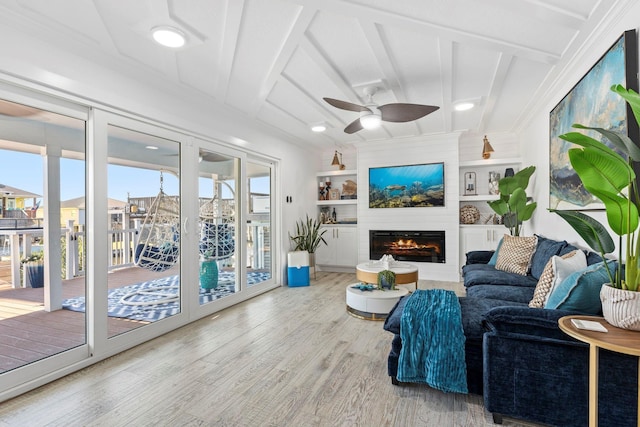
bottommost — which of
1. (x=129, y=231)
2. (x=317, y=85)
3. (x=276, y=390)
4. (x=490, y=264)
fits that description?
(x=276, y=390)

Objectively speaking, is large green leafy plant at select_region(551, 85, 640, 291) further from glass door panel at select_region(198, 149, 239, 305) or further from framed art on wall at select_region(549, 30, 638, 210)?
glass door panel at select_region(198, 149, 239, 305)

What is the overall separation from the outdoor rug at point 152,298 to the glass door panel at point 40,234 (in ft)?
0.69

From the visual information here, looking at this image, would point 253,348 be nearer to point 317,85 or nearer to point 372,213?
point 317,85

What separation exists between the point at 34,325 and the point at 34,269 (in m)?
0.56

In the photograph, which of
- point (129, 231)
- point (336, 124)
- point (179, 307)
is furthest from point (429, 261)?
point (129, 231)

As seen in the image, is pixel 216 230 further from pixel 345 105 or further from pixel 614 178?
pixel 614 178

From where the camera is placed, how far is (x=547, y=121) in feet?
11.8

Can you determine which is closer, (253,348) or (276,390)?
(276,390)

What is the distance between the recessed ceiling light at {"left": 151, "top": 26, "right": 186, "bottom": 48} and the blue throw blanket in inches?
98.4

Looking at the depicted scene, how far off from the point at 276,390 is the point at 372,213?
4183 millimetres

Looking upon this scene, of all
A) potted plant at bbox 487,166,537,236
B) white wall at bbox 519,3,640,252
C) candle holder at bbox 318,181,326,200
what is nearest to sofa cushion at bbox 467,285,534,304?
white wall at bbox 519,3,640,252

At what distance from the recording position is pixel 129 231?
3.30 metres

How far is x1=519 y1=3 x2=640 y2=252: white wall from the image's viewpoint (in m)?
2.09

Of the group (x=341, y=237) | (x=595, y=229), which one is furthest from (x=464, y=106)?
(x=341, y=237)
